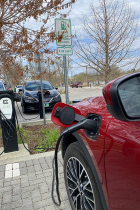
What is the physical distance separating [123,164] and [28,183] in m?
2.12

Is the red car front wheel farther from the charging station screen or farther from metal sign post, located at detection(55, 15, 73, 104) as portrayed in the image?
metal sign post, located at detection(55, 15, 73, 104)

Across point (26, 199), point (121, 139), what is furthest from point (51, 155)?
point (121, 139)

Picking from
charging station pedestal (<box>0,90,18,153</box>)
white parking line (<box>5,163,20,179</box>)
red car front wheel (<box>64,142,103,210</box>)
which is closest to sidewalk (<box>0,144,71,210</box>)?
white parking line (<box>5,163,20,179</box>)

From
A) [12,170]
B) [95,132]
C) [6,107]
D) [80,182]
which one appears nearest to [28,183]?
[12,170]

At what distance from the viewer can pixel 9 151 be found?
3.97 m

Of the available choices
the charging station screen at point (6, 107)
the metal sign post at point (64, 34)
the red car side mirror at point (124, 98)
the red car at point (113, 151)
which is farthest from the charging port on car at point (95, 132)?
the metal sign post at point (64, 34)

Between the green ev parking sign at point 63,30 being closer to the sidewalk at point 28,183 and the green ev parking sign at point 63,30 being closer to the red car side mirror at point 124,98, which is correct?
the sidewalk at point 28,183

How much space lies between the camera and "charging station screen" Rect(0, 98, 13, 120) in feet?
12.2

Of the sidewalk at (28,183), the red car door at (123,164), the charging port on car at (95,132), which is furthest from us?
the sidewalk at (28,183)

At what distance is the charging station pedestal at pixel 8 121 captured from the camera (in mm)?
3724

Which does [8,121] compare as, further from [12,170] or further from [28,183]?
[28,183]

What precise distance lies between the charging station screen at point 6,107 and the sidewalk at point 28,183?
2.97ft

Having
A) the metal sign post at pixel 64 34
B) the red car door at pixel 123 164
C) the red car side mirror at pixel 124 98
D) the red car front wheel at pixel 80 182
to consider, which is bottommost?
the red car front wheel at pixel 80 182

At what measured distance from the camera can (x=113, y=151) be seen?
51.6 inches
